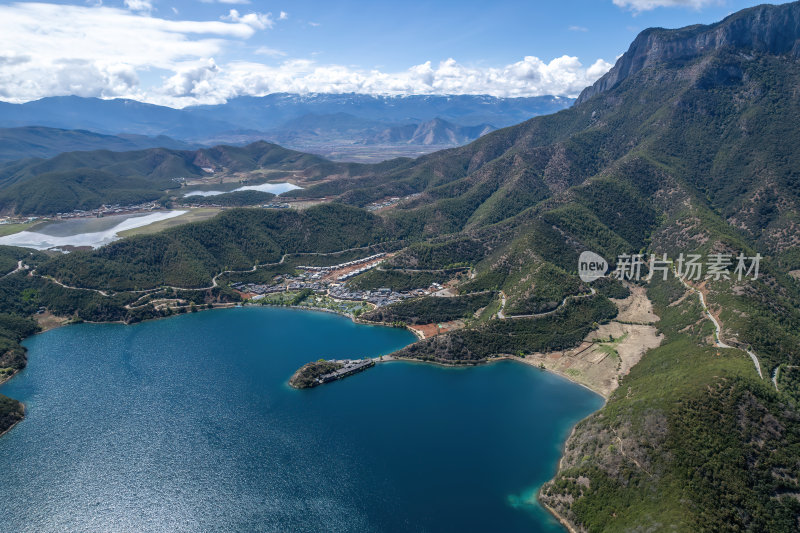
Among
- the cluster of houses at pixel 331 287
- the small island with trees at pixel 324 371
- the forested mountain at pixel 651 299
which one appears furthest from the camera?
the cluster of houses at pixel 331 287

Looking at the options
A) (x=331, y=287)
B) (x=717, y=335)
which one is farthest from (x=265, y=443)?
(x=717, y=335)

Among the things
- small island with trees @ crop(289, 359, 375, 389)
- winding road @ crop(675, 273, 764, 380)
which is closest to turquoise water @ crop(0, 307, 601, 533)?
small island with trees @ crop(289, 359, 375, 389)

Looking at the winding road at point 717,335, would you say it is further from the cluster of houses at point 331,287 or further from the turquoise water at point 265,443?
the cluster of houses at point 331,287

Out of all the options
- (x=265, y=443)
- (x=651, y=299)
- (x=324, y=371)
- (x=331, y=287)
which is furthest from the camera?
(x=331, y=287)

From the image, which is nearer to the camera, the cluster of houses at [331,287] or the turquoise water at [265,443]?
the turquoise water at [265,443]

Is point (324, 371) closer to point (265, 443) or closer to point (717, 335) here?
point (265, 443)

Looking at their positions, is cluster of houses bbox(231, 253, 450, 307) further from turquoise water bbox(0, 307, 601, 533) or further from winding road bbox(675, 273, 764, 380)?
winding road bbox(675, 273, 764, 380)

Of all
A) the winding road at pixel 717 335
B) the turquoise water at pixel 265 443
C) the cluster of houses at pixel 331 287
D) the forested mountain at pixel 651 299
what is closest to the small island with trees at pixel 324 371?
the turquoise water at pixel 265 443

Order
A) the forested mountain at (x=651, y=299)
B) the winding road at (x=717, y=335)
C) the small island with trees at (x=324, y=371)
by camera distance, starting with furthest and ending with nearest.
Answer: the small island with trees at (x=324, y=371) < the winding road at (x=717, y=335) < the forested mountain at (x=651, y=299)

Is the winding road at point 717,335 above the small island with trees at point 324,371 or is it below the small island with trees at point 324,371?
above
